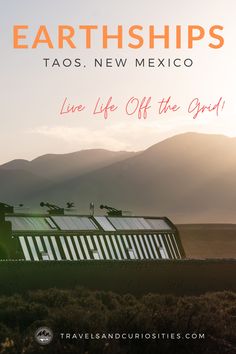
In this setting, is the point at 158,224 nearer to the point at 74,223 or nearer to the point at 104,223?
the point at 104,223

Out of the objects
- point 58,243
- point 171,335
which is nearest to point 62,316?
point 171,335

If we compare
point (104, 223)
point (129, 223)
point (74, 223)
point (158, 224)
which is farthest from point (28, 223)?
point (158, 224)

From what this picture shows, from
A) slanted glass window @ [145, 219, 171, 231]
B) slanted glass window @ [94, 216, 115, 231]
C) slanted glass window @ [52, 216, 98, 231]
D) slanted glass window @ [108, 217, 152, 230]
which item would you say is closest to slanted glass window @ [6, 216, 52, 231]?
slanted glass window @ [52, 216, 98, 231]

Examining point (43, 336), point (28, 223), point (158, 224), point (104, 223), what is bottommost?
point (43, 336)

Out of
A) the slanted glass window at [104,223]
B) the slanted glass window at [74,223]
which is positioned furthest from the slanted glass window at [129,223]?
the slanted glass window at [74,223]

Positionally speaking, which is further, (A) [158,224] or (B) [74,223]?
(A) [158,224]

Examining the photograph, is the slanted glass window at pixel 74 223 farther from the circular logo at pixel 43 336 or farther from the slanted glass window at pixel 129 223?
the circular logo at pixel 43 336
